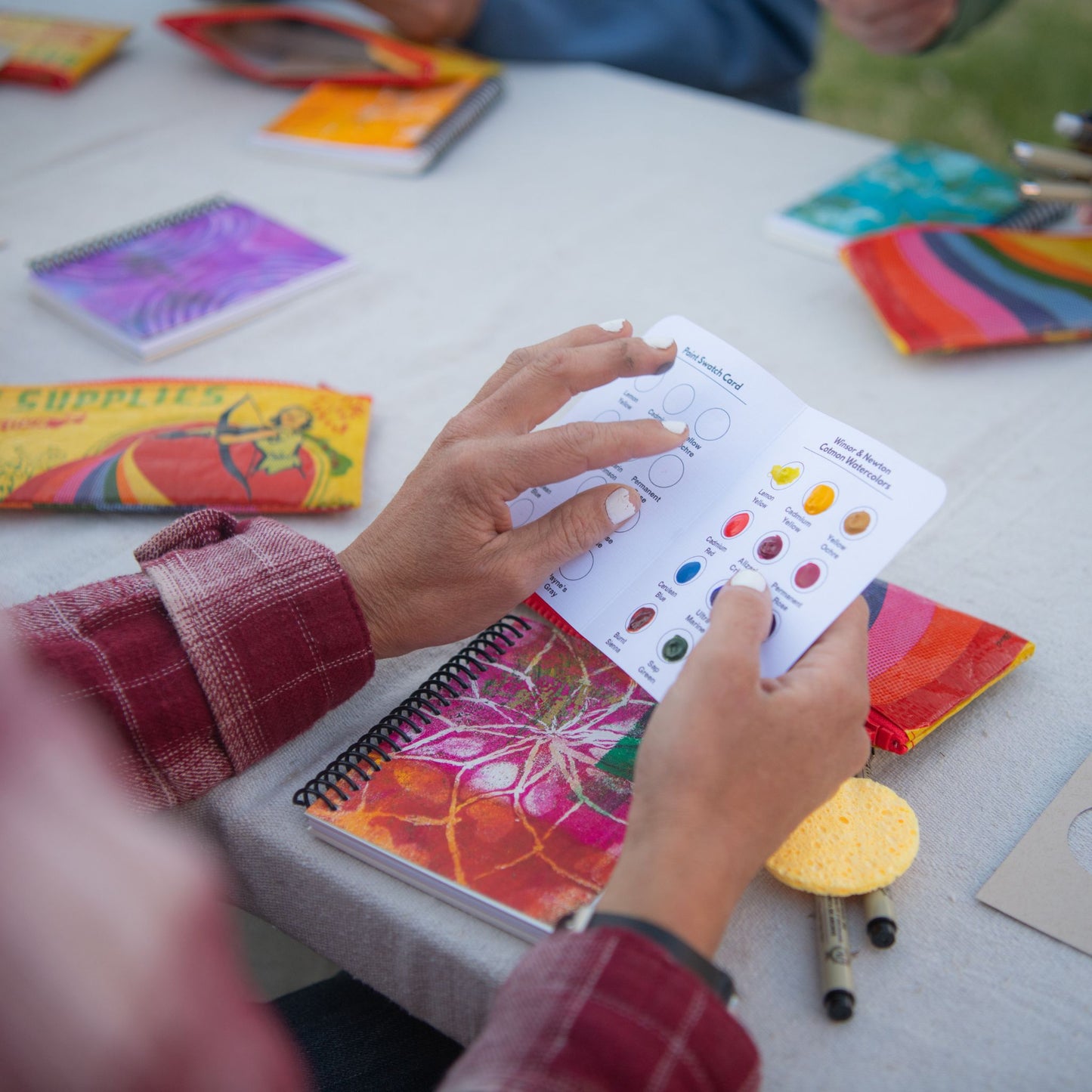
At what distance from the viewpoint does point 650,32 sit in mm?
1705

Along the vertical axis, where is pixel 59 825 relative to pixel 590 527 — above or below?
above

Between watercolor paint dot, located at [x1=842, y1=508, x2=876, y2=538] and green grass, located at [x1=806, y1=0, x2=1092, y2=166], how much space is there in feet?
8.87

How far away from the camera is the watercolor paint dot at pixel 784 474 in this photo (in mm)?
657

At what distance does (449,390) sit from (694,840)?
658 millimetres

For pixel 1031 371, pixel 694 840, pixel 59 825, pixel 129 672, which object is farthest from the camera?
pixel 1031 371

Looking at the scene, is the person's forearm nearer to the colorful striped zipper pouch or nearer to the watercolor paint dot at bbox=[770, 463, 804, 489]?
the colorful striped zipper pouch

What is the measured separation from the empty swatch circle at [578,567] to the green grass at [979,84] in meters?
2.73

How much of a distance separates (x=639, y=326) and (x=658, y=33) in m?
0.86

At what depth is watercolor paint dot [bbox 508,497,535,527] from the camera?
2.36 ft

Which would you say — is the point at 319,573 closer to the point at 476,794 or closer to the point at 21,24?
the point at 476,794

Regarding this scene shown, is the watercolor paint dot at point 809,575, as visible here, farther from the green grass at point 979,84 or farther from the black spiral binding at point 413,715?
the green grass at point 979,84

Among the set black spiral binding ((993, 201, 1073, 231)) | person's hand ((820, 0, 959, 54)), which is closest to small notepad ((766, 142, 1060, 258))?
black spiral binding ((993, 201, 1073, 231))

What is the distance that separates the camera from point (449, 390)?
1.06 m

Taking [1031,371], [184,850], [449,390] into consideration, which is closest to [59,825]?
[184,850]
